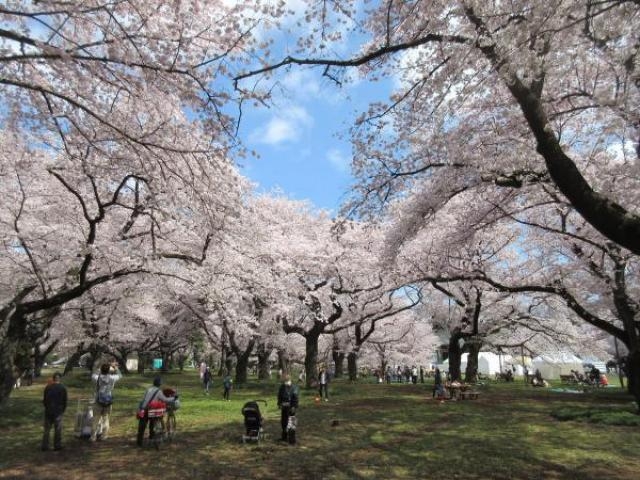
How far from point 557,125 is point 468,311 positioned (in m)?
20.1

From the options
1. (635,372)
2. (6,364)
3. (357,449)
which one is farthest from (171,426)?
(635,372)

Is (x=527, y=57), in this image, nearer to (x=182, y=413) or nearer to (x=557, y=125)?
(x=557, y=125)

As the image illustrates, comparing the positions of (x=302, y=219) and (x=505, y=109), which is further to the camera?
(x=302, y=219)

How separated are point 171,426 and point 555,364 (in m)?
44.1

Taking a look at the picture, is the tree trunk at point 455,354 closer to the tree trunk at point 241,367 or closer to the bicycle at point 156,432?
the tree trunk at point 241,367

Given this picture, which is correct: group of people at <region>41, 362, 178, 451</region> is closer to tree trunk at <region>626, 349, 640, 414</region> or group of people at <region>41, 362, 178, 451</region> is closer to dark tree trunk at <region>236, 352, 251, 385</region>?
tree trunk at <region>626, 349, 640, 414</region>

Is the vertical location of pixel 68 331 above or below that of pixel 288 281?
below

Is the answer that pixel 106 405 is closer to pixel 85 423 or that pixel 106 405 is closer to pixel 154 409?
pixel 85 423

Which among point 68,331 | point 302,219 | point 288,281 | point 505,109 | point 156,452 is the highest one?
point 302,219

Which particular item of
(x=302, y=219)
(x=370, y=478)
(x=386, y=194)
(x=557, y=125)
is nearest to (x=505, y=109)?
(x=557, y=125)

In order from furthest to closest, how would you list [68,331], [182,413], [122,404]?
[68,331] < [122,404] < [182,413]

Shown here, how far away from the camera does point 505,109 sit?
35.9 ft

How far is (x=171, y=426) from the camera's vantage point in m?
11.6

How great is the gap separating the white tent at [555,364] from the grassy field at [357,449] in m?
34.2
